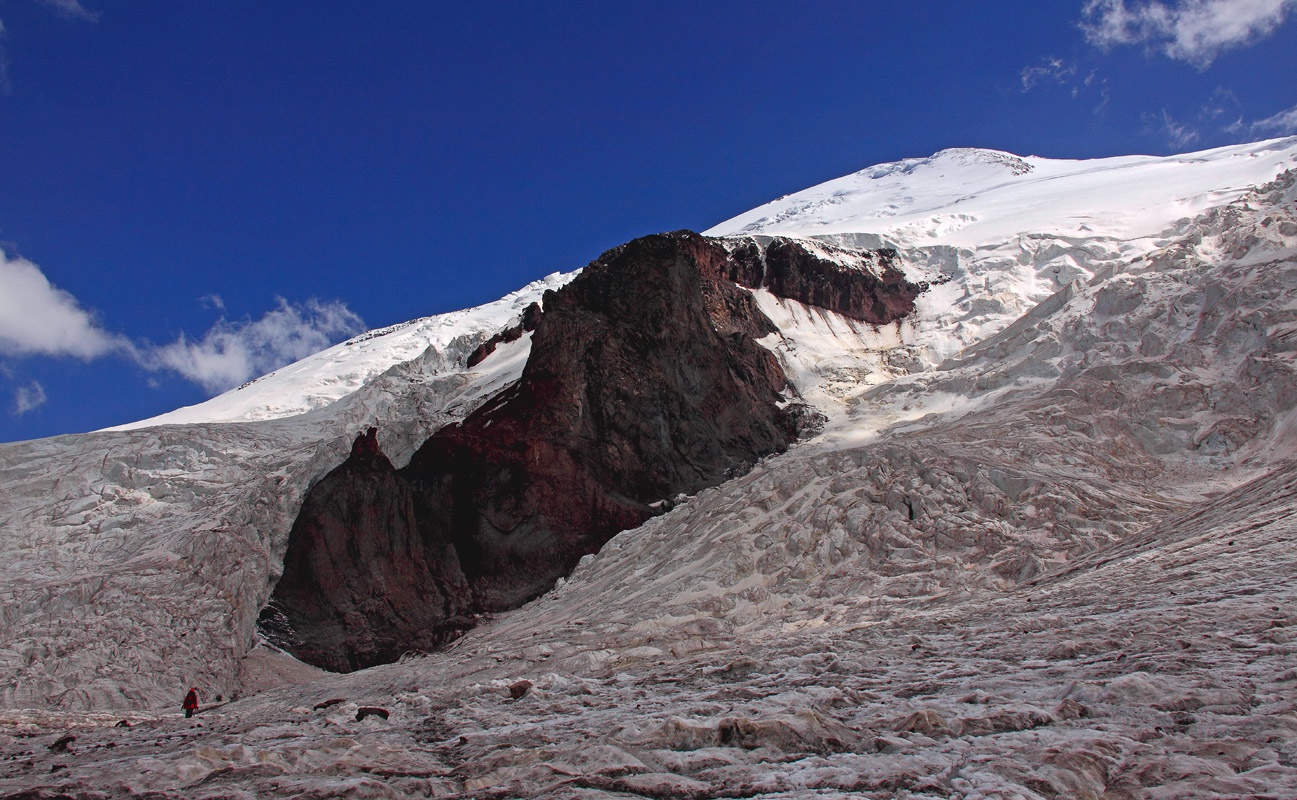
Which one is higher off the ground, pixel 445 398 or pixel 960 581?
pixel 445 398

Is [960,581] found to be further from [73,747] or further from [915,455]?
[73,747]

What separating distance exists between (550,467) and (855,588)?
→ 59.7ft

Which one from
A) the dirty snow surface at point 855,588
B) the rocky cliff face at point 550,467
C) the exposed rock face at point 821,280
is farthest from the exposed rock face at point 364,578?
the exposed rock face at point 821,280

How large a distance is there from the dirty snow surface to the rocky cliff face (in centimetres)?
246

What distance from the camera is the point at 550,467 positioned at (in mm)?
39281

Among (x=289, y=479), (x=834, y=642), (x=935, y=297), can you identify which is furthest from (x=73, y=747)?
(x=935, y=297)

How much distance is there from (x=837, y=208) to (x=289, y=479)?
2741 inches

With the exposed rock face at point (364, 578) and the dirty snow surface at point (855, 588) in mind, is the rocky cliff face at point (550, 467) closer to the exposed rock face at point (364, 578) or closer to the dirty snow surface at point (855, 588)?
the exposed rock face at point (364, 578)

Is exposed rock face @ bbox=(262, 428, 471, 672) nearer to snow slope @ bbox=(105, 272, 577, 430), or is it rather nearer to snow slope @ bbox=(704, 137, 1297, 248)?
snow slope @ bbox=(105, 272, 577, 430)

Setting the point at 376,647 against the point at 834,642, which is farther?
the point at 376,647

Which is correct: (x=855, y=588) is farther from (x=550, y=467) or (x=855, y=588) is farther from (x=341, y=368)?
(x=341, y=368)

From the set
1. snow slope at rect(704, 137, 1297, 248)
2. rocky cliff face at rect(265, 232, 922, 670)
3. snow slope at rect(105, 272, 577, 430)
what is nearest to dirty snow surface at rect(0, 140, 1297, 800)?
snow slope at rect(704, 137, 1297, 248)

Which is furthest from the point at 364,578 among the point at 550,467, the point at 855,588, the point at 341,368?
the point at 341,368

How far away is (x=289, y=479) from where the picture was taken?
4169 cm
